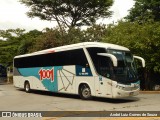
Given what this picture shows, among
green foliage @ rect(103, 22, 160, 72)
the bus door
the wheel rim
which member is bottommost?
the wheel rim

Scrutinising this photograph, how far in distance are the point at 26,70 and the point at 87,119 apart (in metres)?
14.0

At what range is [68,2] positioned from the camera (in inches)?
1516

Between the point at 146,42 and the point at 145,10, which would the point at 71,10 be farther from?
the point at 146,42

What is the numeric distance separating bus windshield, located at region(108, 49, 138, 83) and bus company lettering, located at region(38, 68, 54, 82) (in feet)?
18.3

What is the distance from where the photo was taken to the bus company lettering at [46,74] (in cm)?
2166

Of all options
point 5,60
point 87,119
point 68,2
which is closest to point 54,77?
point 87,119

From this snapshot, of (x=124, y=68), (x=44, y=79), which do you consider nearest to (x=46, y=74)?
(x=44, y=79)

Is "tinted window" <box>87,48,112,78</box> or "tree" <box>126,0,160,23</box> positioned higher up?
"tree" <box>126,0,160,23</box>

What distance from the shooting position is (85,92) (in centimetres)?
1859

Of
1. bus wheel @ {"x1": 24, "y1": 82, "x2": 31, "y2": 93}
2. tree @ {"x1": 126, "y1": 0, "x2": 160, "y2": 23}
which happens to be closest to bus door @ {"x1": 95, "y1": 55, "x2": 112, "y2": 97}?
bus wheel @ {"x1": 24, "y1": 82, "x2": 31, "y2": 93}

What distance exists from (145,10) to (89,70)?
19.2 m

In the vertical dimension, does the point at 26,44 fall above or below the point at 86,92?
above

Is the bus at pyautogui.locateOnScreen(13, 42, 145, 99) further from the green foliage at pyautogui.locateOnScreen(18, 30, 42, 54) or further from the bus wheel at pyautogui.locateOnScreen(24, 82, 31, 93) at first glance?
the green foliage at pyautogui.locateOnScreen(18, 30, 42, 54)

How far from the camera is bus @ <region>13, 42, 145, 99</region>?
1680 centimetres
